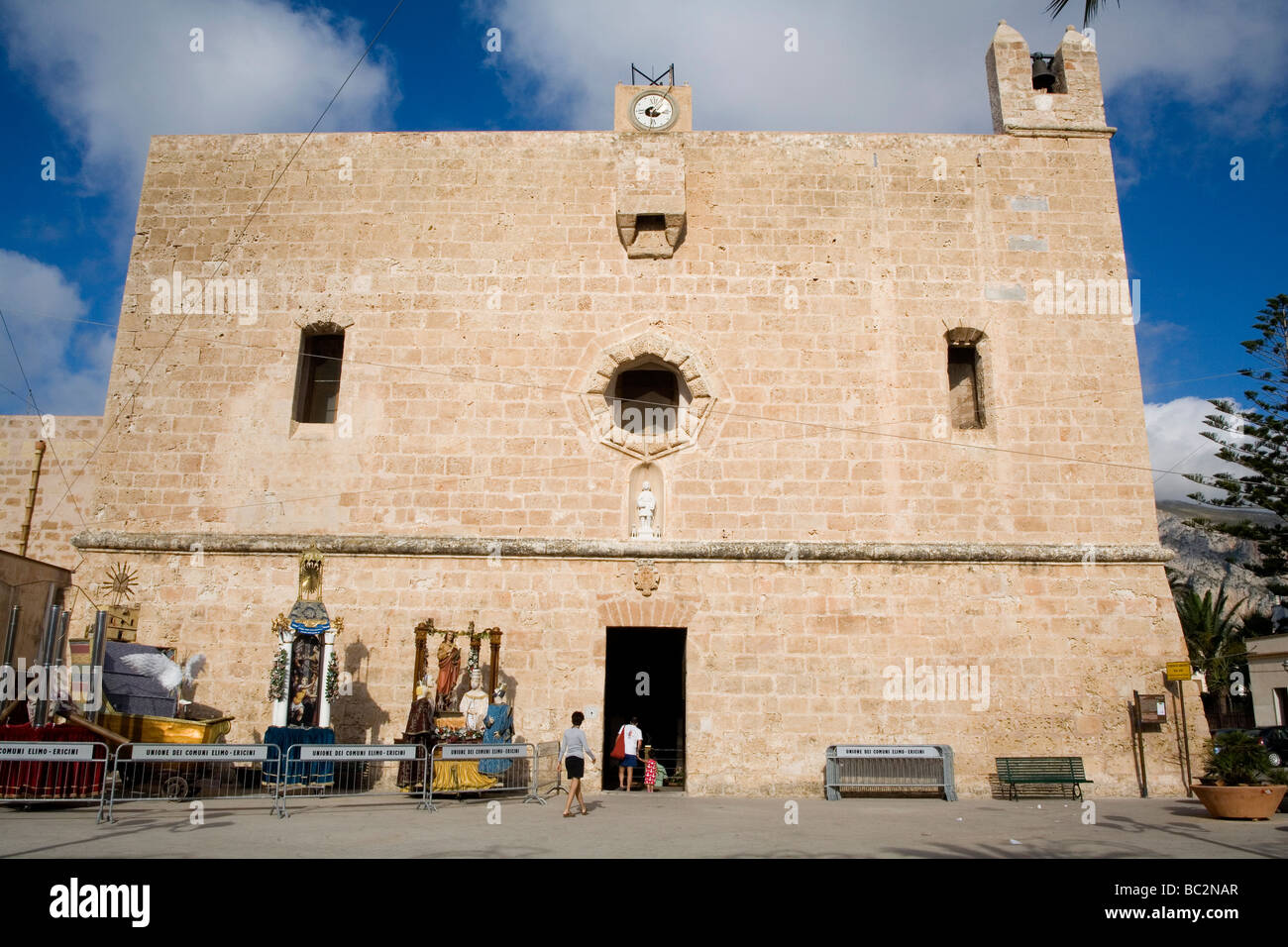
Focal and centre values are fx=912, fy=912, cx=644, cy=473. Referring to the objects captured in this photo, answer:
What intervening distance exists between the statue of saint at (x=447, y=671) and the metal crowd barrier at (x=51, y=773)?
3463mm

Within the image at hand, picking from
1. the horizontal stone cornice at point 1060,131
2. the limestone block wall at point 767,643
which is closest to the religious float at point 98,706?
the limestone block wall at point 767,643

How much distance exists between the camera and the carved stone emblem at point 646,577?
1167cm

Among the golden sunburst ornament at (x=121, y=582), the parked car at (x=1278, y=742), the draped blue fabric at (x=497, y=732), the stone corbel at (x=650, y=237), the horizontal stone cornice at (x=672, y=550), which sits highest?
the stone corbel at (x=650, y=237)

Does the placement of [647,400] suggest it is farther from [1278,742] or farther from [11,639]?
[1278,742]

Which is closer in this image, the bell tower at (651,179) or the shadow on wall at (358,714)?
the shadow on wall at (358,714)

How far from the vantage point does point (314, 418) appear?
13.0 metres

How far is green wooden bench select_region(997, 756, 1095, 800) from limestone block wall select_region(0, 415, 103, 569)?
13863 millimetres

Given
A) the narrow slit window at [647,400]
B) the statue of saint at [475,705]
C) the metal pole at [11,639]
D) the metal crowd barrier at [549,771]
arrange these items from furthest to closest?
the narrow slit window at [647,400] < the metal crowd barrier at [549,771] < the statue of saint at [475,705] < the metal pole at [11,639]

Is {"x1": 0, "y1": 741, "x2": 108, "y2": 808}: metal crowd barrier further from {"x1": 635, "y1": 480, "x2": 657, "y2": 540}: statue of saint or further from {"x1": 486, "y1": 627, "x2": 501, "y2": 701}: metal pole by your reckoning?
{"x1": 635, "y1": 480, "x2": 657, "y2": 540}: statue of saint

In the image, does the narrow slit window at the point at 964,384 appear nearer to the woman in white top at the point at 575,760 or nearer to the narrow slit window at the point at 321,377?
the woman in white top at the point at 575,760

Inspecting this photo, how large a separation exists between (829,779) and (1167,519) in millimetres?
93887

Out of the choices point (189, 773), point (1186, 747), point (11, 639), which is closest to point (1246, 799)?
point (1186, 747)

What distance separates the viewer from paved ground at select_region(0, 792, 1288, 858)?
21.3 feet

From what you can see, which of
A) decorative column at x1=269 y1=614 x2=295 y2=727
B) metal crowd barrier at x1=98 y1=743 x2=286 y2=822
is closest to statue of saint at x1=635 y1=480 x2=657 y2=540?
decorative column at x1=269 y1=614 x2=295 y2=727
